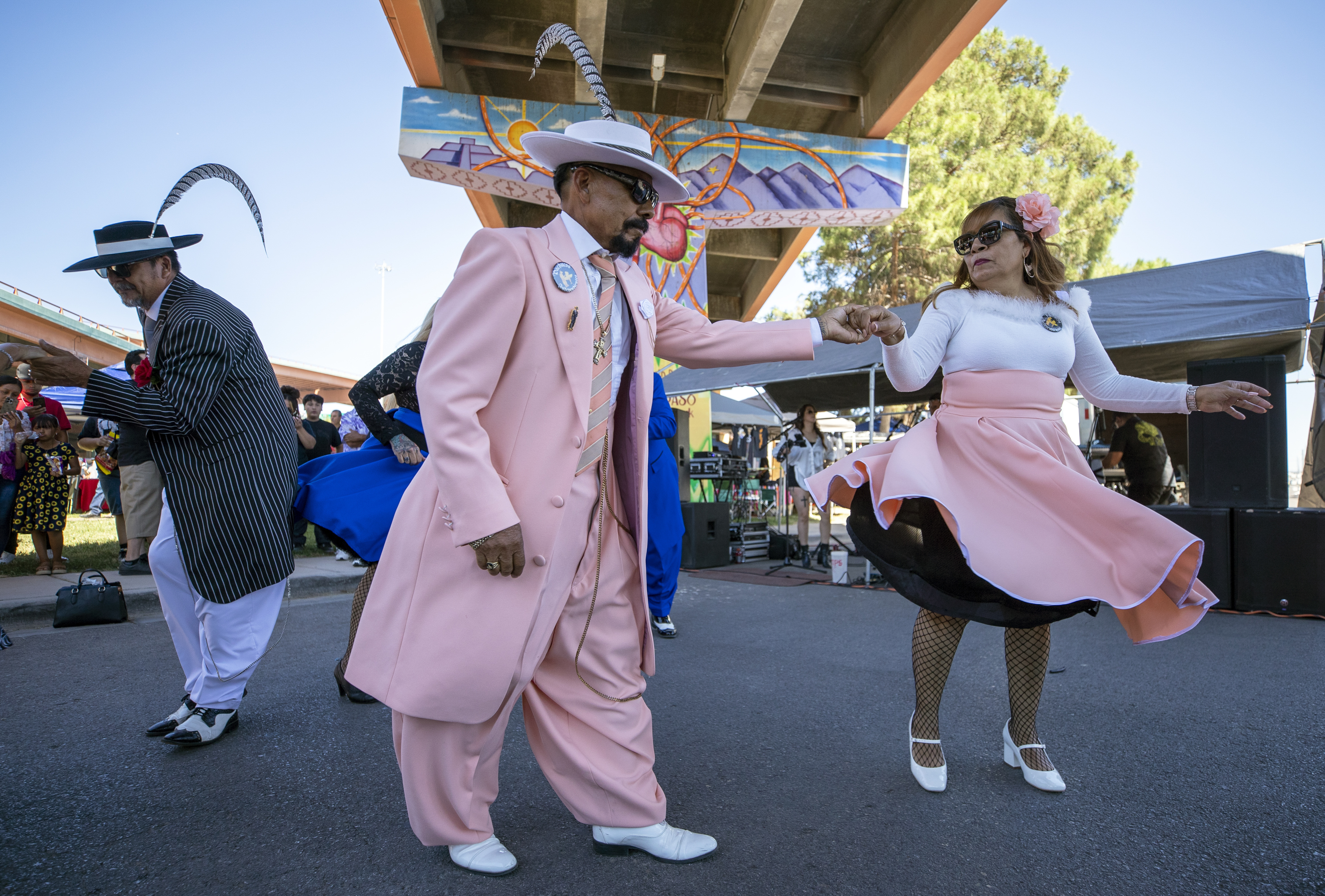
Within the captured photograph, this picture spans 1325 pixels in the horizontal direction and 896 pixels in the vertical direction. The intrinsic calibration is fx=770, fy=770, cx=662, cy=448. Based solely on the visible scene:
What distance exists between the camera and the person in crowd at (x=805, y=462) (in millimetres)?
9609

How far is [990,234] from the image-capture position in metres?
2.82

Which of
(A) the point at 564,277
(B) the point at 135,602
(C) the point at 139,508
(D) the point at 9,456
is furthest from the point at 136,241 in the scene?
(D) the point at 9,456

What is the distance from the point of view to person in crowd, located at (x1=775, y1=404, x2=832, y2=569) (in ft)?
31.5

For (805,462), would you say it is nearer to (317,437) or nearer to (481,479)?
(317,437)

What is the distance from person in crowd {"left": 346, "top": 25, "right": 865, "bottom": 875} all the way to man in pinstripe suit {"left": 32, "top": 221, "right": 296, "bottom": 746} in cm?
Result: 140

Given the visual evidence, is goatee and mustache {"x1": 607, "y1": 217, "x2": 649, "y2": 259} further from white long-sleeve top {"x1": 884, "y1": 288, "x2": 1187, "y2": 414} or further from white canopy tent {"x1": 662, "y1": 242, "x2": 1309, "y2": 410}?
white canopy tent {"x1": 662, "y1": 242, "x2": 1309, "y2": 410}

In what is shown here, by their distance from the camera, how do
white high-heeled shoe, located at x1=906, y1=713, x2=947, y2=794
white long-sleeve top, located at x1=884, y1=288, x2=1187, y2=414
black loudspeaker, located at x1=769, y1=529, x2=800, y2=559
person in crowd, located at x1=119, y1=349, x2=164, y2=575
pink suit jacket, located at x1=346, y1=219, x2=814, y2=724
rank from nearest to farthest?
pink suit jacket, located at x1=346, y1=219, x2=814, y2=724, white high-heeled shoe, located at x1=906, y1=713, x2=947, y2=794, white long-sleeve top, located at x1=884, y1=288, x2=1187, y2=414, person in crowd, located at x1=119, y1=349, x2=164, y2=575, black loudspeaker, located at x1=769, y1=529, x2=800, y2=559

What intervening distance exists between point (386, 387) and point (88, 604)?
11.4 feet

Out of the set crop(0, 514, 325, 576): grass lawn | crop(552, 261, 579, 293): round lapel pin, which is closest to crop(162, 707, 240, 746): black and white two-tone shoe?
crop(552, 261, 579, 293): round lapel pin

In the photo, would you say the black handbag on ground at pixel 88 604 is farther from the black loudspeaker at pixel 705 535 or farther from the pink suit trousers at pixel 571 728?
the black loudspeaker at pixel 705 535

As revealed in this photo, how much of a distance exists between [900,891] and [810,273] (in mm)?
21672

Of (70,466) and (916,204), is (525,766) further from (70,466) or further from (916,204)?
(916,204)

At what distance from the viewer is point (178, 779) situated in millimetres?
2635

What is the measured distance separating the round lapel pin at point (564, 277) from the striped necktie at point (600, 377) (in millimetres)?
111
